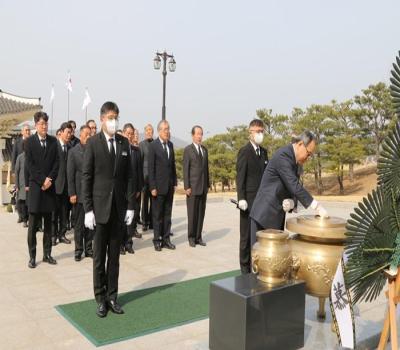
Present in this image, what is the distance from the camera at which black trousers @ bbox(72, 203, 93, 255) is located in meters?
5.71

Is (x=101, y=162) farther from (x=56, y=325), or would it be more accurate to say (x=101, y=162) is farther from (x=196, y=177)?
(x=196, y=177)

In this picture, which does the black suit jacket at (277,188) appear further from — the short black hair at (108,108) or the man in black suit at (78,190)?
the man in black suit at (78,190)

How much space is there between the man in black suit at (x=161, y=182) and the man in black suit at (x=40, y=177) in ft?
5.38

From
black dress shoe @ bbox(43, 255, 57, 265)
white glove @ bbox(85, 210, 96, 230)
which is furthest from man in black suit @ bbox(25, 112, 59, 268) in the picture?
white glove @ bbox(85, 210, 96, 230)

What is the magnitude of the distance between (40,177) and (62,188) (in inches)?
67.6

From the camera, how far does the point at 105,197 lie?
3594 millimetres

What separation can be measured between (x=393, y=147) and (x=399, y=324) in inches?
79.5

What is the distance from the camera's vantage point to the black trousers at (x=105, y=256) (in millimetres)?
3604

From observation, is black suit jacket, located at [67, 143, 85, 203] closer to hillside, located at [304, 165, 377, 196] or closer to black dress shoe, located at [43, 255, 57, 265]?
black dress shoe, located at [43, 255, 57, 265]

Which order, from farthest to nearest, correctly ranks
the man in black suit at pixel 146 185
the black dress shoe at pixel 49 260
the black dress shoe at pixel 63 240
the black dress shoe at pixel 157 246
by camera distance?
the man in black suit at pixel 146 185
the black dress shoe at pixel 63 240
the black dress shoe at pixel 157 246
the black dress shoe at pixel 49 260

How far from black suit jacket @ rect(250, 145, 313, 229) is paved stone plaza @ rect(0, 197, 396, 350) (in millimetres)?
890

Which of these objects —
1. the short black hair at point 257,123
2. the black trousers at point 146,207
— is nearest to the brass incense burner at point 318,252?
the short black hair at point 257,123

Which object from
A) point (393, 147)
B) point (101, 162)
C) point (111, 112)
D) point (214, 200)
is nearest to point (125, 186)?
point (101, 162)

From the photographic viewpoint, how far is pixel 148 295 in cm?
425
